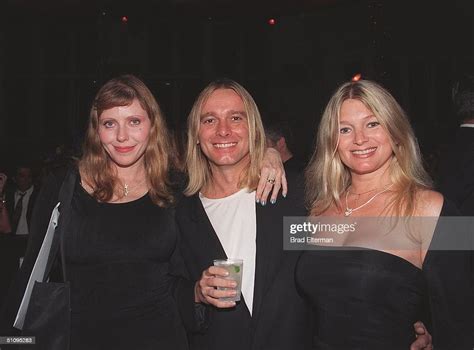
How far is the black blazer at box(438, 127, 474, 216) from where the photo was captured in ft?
9.20

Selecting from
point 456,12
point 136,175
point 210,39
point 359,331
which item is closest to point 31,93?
point 210,39

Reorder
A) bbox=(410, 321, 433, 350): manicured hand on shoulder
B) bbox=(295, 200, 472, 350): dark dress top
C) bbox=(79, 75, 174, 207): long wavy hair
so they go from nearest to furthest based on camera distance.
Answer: bbox=(295, 200, 472, 350): dark dress top, bbox=(410, 321, 433, 350): manicured hand on shoulder, bbox=(79, 75, 174, 207): long wavy hair

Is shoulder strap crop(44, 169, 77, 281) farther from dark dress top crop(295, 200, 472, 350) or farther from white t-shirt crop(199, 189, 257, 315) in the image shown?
dark dress top crop(295, 200, 472, 350)

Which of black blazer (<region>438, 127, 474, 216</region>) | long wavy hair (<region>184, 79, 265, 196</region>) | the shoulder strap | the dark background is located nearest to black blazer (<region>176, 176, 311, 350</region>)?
long wavy hair (<region>184, 79, 265, 196</region>)

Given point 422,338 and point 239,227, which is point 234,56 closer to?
point 239,227

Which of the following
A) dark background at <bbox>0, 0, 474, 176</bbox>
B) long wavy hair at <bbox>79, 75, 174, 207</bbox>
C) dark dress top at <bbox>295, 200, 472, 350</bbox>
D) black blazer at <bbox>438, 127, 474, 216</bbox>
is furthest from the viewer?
dark background at <bbox>0, 0, 474, 176</bbox>

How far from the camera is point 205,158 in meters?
2.61

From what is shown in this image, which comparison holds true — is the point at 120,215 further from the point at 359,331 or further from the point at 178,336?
the point at 359,331

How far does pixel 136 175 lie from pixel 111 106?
35 centimetres

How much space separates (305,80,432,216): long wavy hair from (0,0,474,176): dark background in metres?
6.64

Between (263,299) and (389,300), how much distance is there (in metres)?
0.51

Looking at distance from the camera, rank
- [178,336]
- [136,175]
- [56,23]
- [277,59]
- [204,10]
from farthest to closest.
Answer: [56,23] → [277,59] → [204,10] → [136,175] → [178,336]

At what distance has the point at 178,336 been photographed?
2.21 m

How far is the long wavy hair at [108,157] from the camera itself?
2.31 meters
